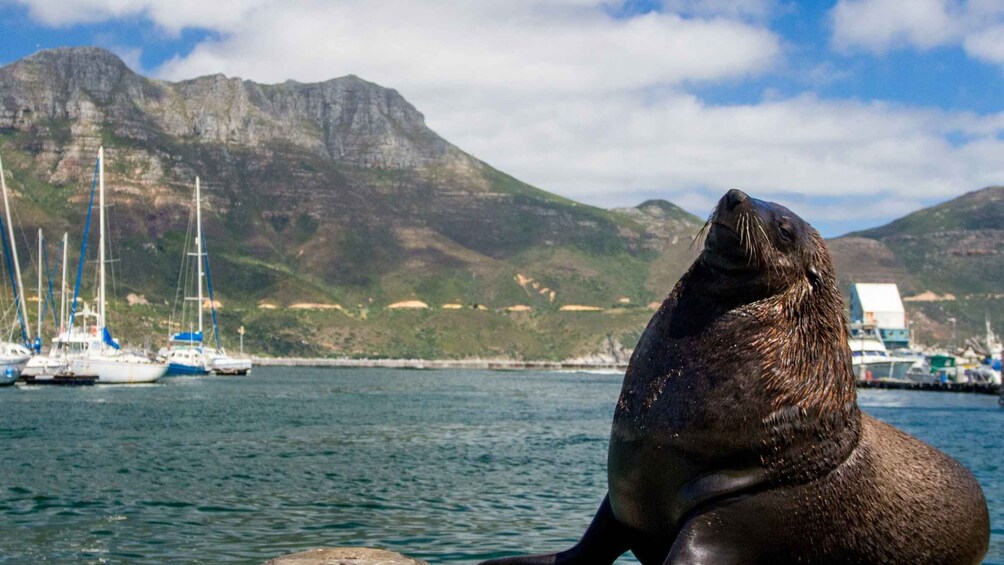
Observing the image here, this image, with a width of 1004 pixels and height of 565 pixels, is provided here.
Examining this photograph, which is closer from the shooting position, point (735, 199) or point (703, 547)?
point (703, 547)

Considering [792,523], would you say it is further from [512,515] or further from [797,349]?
[512,515]

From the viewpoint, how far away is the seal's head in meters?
5.48

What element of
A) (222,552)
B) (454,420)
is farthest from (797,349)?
(454,420)

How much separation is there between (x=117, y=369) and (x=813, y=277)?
79.7 m

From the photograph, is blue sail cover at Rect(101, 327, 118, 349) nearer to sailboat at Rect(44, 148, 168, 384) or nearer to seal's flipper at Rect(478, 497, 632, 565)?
sailboat at Rect(44, 148, 168, 384)

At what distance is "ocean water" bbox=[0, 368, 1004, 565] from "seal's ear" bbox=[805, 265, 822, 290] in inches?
284

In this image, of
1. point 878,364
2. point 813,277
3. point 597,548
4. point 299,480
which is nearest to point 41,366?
point 299,480

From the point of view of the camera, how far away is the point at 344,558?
6.72 metres

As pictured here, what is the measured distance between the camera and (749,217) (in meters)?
5.48

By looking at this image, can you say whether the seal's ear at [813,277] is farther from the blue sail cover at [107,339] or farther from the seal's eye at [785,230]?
the blue sail cover at [107,339]

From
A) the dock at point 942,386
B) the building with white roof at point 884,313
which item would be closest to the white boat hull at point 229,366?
the dock at point 942,386

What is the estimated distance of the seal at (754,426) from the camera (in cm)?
549

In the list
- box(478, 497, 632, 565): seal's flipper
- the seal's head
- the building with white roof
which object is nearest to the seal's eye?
the seal's head

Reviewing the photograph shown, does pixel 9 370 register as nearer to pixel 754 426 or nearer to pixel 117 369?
pixel 117 369
